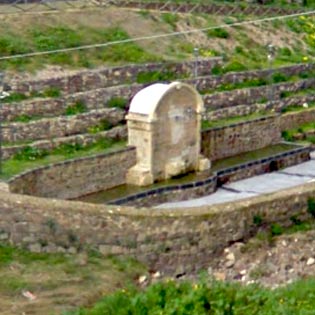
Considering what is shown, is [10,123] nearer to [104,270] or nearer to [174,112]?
[174,112]

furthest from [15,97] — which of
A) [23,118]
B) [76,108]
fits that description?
[76,108]

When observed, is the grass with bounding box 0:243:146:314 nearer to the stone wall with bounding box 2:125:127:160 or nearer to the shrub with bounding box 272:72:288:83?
the stone wall with bounding box 2:125:127:160

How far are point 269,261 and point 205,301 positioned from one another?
20.6 feet

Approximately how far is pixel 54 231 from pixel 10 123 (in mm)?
6637

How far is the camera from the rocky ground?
25453 mm

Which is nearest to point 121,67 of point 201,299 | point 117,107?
point 117,107

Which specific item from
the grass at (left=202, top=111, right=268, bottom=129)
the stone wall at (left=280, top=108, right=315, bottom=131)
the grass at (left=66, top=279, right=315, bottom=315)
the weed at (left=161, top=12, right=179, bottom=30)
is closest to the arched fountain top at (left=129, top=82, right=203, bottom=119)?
the grass at (left=202, top=111, right=268, bottom=129)

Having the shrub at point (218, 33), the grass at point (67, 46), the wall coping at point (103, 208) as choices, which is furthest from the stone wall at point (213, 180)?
the shrub at point (218, 33)

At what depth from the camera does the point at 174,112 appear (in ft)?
108

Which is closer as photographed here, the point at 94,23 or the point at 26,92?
the point at 26,92

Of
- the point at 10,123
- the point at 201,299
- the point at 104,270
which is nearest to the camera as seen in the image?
the point at 201,299

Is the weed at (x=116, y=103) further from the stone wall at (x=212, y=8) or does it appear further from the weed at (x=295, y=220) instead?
the stone wall at (x=212, y=8)

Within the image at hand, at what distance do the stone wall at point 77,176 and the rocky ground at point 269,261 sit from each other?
509 cm

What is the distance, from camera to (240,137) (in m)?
36.1
